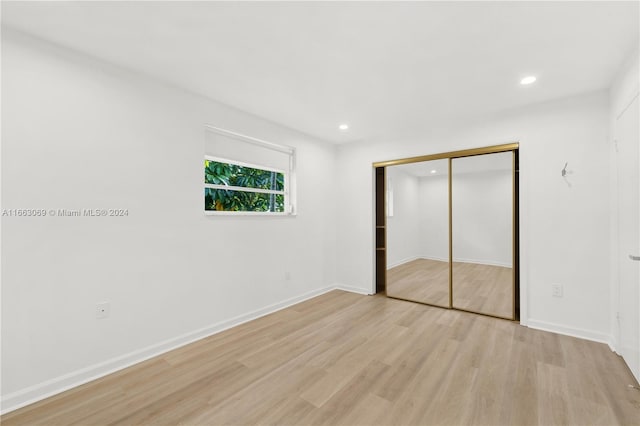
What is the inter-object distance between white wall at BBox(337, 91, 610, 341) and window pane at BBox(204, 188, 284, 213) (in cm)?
271

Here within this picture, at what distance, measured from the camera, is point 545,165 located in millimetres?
3002

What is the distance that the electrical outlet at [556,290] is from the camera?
2.92 m

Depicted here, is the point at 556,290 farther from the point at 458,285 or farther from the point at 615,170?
the point at 615,170

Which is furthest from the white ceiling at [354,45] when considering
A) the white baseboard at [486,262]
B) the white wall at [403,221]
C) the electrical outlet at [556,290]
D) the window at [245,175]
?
the electrical outlet at [556,290]

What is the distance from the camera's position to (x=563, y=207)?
290 centimetres

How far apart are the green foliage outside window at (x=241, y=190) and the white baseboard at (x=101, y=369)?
1.31 metres

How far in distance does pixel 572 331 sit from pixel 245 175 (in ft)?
13.2

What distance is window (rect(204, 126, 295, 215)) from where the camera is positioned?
122 inches

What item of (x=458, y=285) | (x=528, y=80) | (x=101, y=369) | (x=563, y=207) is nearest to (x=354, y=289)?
(x=458, y=285)

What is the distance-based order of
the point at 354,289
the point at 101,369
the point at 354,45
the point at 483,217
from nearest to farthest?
the point at 354,45 < the point at 101,369 < the point at 483,217 < the point at 354,289

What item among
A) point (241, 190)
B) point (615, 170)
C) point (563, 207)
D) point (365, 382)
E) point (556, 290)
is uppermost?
point (615, 170)

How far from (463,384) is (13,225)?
335 centimetres

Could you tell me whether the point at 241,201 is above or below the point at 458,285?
above

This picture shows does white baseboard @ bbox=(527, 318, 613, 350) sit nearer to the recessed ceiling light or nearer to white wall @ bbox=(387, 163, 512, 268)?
white wall @ bbox=(387, 163, 512, 268)
